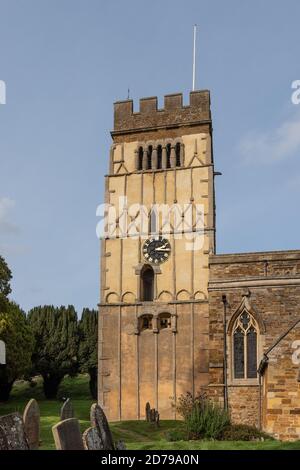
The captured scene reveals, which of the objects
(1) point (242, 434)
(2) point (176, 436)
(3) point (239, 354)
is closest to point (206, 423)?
(2) point (176, 436)

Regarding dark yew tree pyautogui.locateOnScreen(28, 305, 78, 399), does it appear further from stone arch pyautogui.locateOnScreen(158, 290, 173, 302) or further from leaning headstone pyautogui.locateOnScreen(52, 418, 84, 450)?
leaning headstone pyautogui.locateOnScreen(52, 418, 84, 450)

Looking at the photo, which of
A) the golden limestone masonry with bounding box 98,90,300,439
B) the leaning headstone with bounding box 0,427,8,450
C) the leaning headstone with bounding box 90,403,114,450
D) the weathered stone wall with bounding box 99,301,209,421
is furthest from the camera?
the weathered stone wall with bounding box 99,301,209,421

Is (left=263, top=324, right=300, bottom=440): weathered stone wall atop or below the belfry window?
below

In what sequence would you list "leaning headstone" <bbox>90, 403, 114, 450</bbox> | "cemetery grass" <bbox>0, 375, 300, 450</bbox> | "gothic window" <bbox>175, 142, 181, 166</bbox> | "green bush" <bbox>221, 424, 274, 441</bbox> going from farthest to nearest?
"gothic window" <bbox>175, 142, 181, 166</bbox>
"green bush" <bbox>221, 424, 274, 441</bbox>
"cemetery grass" <bbox>0, 375, 300, 450</bbox>
"leaning headstone" <bbox>90, 403, 114, 450</bbox>

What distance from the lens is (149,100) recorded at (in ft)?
114

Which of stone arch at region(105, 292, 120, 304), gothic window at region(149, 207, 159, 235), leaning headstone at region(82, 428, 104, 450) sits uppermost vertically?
gothic window at region(149, 207, 159, 235)

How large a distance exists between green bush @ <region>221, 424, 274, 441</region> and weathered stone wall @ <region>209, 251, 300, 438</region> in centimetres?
298

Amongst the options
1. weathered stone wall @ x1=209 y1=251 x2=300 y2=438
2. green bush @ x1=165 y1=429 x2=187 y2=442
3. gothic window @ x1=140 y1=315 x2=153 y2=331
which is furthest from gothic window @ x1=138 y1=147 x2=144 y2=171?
green bush @ x1=165 y1=429 x2=187 y2=442

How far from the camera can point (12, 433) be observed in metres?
9.62

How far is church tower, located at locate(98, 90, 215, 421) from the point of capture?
29875 millimetres

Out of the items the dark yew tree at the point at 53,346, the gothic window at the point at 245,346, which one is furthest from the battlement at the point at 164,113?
the dark yew tree at the point at 53,346

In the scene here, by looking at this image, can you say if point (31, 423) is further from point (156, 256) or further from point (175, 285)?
point (156, 256)
